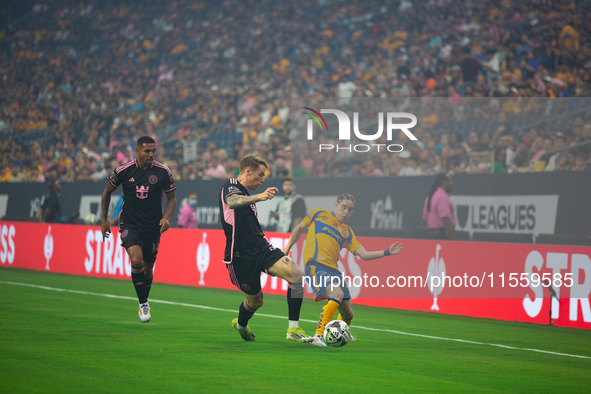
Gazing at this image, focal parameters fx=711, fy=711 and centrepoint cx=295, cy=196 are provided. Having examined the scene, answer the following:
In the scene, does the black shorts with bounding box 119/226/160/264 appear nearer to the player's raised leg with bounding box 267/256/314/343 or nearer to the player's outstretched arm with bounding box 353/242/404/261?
the player's raised leg with bounding box 267/256/314/343

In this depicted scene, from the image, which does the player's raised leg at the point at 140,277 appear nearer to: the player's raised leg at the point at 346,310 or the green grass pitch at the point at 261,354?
the green grass pitch at the point at 261,354

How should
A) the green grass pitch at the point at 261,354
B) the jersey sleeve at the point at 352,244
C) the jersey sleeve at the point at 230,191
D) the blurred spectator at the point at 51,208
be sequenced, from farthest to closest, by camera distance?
the blurred spectator at the point at 51,208 → the jersey sleeve at the point at 352,244 → the jersey sleeve at the point at 230,191 → the green grass pitch at the point at 261,354

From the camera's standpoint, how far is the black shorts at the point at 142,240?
9.70m

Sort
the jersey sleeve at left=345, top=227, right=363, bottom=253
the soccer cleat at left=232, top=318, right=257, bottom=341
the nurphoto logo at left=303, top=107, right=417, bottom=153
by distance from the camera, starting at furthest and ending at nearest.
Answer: the nurphoto logo at left=303, top=107, right=417, bottom=153
the jersey sleeve at left=345, top=227, right=363, bottom=253
the soccer cleat at left=232, top=318, right=257, bottom=341

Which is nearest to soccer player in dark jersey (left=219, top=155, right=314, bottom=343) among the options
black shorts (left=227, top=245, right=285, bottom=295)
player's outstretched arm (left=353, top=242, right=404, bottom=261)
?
black shorts (left=227, top=245, right=285, bottom=295)

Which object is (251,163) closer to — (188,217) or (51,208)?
(188,217)

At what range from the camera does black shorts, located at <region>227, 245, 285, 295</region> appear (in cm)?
782

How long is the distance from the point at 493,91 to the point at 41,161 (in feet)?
61.1

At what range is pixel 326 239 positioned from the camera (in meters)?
8.39

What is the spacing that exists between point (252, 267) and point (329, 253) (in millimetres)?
1029

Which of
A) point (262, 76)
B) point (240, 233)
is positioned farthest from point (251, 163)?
point (262, 76)

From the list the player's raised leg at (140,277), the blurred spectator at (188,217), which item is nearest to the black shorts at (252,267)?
the player's raised leg at (140,277)

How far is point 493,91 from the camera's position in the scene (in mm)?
18469

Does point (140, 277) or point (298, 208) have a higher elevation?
point (298, 208)
